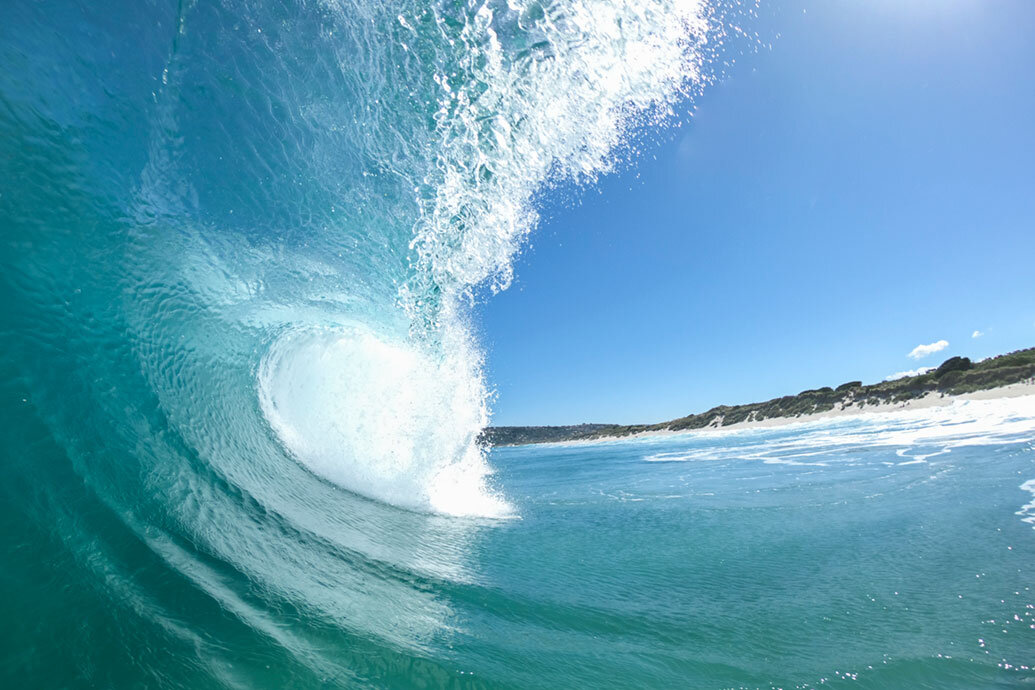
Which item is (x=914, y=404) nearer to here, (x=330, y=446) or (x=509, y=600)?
(x=330, y=446)

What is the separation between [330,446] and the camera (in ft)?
Answer: 32.3

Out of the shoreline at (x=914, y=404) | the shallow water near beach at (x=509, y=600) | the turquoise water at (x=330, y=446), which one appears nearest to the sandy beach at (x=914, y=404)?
the shoreline at (x=914, y=404)

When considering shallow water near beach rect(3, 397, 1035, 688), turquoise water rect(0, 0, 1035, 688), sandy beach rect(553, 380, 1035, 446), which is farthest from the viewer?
sandy beach rect(553, 380, 1035, 446)

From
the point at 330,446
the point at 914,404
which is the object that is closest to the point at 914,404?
the point at 914,404

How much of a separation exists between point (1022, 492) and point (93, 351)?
11639 mm

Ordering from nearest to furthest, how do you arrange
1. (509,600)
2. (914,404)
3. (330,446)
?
(509,600), (330,446), (914,404)

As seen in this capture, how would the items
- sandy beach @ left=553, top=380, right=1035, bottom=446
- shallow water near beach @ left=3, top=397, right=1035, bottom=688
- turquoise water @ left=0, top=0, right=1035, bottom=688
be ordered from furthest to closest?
sandy beach @ left=553, top=380, right=1035, bottom=446, turquoise water @ left=0, top=0, right=1035, bottom=688, shallow water near beach @ left=3, top=397, right=1035, bottom=688

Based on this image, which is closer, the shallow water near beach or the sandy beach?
the shallow water near beach

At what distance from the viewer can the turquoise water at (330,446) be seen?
123 inches

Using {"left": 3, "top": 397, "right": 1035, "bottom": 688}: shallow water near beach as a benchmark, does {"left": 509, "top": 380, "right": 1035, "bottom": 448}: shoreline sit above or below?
below

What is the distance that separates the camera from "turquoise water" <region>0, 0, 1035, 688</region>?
10.3 feet

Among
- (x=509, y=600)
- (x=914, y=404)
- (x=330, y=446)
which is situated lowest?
(x=914, y=404)

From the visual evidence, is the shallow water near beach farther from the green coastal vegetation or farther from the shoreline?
the shoreline

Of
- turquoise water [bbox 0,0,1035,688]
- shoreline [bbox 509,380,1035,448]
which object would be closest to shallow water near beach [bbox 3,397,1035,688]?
turquoise water [bbox 0,0,1035,688]
